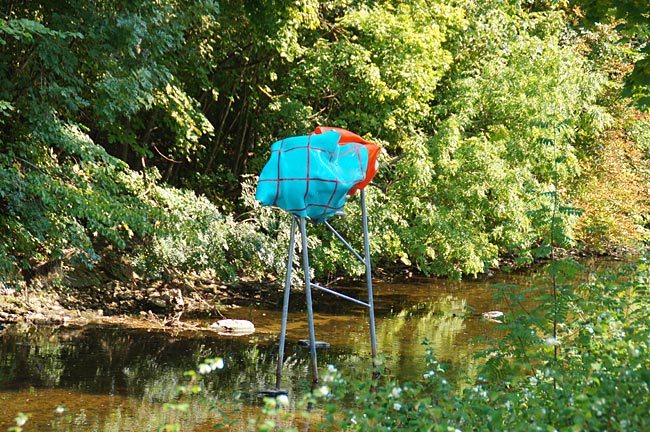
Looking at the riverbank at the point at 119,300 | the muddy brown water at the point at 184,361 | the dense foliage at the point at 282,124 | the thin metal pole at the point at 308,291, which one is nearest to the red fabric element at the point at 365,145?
the thin metal pole at the point at 308,291

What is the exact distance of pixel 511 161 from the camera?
17.5 m

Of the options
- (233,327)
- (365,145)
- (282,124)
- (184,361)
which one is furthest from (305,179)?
(282,124)

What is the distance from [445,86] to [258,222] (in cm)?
636

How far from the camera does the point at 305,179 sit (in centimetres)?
822

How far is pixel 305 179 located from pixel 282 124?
9.44 metres

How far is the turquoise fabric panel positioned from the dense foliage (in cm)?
316

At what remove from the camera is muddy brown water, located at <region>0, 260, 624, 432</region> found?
24.1 feet

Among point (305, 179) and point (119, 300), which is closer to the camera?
point (305, 179)

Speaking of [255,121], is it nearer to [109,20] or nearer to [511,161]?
[511,161]

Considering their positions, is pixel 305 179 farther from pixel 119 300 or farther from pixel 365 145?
pixel 119 300

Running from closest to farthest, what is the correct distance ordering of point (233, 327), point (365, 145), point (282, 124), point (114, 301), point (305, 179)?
point (305, 179)
point (365, 145)
point (233, 327)
point (114, 301)
point (282, 124)

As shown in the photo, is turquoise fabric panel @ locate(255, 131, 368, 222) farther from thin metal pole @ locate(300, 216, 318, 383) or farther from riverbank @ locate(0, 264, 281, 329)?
riverbank @ locate(0, 264, 281, 329)

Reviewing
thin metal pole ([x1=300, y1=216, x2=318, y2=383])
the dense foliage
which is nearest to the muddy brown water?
thin metal pole ([x1=300, y1=216, x2=318, y2=383])

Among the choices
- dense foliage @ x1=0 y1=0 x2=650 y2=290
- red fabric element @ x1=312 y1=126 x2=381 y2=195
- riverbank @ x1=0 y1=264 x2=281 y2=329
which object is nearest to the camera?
red fabric element @ x1=312 y1=126 x2=381 y2=195
